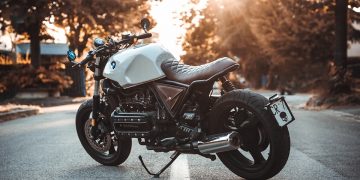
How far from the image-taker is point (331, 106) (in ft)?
52.2

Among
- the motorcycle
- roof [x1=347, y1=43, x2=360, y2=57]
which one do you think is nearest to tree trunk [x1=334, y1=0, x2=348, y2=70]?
the motorcycle

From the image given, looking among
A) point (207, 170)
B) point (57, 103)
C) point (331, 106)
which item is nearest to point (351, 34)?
point (331, 106)

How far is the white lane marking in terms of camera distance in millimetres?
5219

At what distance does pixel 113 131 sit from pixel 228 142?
1789mm

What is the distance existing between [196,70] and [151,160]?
1.83 meters

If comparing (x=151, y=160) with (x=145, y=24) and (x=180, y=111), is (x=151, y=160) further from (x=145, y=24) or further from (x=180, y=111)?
(x=145, y=24)

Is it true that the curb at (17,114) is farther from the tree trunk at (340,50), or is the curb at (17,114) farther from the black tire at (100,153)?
the tree trunk at (340,50)

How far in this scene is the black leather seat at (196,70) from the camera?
4.70m

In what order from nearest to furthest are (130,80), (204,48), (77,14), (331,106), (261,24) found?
(130,80) < (331,106) < (77,14) < (261,24) < (204,48)

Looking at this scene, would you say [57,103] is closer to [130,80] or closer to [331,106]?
[331,106]

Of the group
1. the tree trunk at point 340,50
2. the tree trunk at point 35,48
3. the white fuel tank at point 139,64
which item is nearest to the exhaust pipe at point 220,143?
the white fuel tank at point 139,64

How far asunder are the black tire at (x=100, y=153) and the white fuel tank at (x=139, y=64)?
0.77 m

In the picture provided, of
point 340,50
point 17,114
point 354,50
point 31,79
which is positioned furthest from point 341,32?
point 354,50

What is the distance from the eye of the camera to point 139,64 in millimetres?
5207
